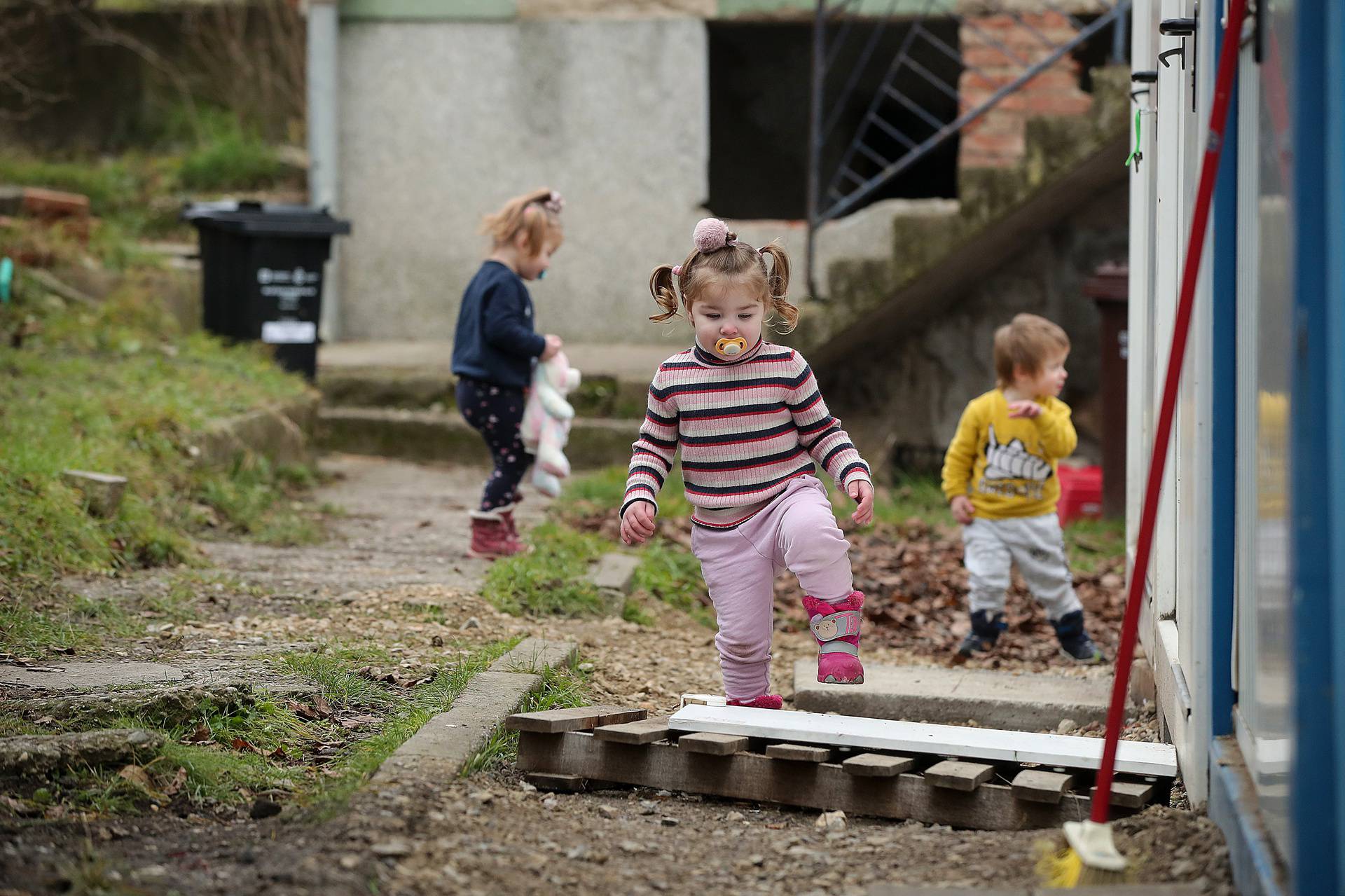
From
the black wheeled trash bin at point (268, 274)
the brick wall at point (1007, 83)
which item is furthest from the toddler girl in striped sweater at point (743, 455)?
the brick wall at point (1007, 83)

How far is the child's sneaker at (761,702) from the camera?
372 centimetres

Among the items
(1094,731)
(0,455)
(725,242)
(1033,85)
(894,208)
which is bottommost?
(1094,731)

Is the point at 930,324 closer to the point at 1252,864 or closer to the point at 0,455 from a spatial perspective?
the point at 0,455

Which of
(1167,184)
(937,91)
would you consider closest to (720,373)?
(1167,184)

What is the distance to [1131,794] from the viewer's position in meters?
2.94

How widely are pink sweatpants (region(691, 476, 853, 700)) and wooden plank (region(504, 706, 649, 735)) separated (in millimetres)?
404

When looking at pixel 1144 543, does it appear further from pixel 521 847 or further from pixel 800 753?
pixel 521 847

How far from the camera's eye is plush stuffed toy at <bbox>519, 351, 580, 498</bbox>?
19.9ft

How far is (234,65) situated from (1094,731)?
9720 millimetres

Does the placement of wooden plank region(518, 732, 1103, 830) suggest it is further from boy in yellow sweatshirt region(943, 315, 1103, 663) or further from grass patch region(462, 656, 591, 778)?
boy in yellow sweatshirt region(943, 315, 1103, 663)

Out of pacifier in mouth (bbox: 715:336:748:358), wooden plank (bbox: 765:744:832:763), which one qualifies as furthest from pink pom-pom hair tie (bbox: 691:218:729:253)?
wooden plank (bbox: 765:744:832:763)

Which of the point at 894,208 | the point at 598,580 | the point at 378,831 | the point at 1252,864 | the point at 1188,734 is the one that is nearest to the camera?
the point at 1252,864

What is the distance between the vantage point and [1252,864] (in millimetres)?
2291

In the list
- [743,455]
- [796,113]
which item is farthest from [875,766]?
[796,113]
